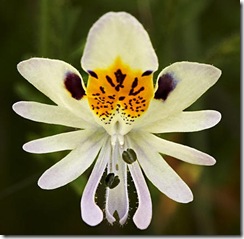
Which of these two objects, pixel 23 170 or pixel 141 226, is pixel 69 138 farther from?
pixel 23 170

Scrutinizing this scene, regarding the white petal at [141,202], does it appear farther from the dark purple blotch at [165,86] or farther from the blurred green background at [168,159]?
the blurred green background at [168,159]

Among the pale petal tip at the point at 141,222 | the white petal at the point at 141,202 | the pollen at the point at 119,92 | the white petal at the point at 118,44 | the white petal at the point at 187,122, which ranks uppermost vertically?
the white petal at the point at 118,44

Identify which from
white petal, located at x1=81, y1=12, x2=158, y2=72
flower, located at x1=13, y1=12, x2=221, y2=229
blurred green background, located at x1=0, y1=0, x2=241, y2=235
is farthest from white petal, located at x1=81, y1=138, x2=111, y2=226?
blurred green background, located at x1=0, y1=0, x2=241, y2=235

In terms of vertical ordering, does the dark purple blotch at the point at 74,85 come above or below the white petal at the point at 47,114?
above

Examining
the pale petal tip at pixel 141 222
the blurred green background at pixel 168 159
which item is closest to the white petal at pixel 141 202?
the pale petal tip at pixel 141 222

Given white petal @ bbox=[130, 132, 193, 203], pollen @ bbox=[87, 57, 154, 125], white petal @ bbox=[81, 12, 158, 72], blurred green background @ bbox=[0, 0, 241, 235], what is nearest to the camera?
white petal @ bbox=[81, 12, 158, 72]

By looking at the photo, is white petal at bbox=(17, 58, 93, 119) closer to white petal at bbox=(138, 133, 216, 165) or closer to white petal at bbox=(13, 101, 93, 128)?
white petal at bbox=(13, 101, 93, 128)
